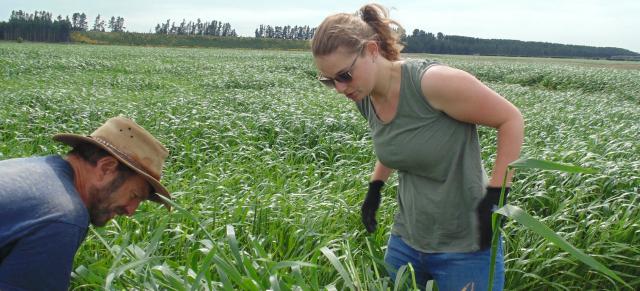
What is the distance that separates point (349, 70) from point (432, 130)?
378 millimetres

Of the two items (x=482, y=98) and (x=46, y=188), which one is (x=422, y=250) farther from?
(x=46, y=188)

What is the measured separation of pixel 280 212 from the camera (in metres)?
3.58

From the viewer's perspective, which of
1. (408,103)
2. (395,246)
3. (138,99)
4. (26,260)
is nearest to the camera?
(26,260)

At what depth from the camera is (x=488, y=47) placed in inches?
4382

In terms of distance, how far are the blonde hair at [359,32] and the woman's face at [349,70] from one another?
0.08ft

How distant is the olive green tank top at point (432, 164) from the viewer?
6.66ft

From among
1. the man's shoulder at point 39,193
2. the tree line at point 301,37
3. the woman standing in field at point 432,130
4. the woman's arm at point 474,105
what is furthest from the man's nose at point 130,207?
the tree line at point 301,37

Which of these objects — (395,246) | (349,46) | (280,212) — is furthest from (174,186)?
(349,46)

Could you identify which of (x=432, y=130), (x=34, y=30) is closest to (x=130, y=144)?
(x=432, y=130)

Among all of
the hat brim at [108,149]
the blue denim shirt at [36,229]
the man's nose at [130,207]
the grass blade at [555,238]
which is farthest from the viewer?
the man's nose at [130,207]

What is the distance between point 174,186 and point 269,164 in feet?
4.50

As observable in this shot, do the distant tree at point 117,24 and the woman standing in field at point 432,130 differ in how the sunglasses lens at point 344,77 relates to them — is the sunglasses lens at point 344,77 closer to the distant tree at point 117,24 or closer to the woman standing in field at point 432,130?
the woman standing in field at point 432,130

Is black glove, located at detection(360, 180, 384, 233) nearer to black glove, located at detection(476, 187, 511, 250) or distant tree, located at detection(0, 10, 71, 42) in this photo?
black glove, located at detection(476, 187, 511, 250)

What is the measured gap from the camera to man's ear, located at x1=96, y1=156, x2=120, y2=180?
1868 mm
